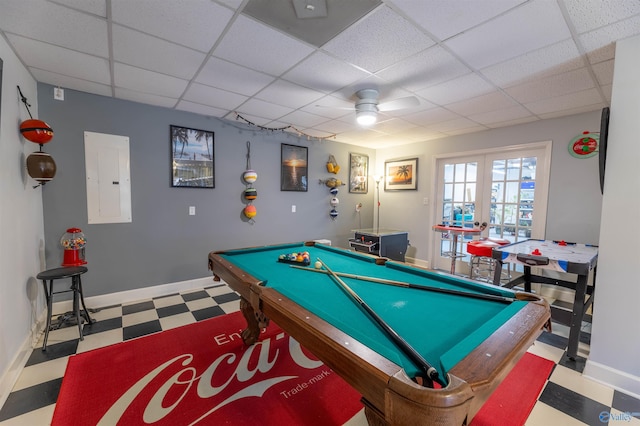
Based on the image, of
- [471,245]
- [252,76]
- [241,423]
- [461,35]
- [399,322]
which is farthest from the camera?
[471,245]

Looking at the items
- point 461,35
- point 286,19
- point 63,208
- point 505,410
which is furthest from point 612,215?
point 63,208

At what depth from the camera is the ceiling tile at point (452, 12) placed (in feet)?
Answer: 4.87

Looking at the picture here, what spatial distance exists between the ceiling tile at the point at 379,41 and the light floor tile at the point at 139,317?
119 inches

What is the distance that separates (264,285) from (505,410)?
1.64 meters

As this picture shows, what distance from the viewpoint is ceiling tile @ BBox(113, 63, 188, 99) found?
234cm

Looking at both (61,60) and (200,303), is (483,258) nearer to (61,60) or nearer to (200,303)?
(200,303)

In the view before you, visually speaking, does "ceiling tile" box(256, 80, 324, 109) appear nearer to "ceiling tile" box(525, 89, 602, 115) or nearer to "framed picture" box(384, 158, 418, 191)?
"ceiling tile" box(525, 89, 602, 115)

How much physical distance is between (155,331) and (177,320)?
9.4 inches

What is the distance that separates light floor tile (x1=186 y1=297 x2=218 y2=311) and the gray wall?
0.51 metres

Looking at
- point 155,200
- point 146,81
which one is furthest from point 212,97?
point 155,200

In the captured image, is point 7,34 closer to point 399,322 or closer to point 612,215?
point 399,322

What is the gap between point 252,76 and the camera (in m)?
2.40

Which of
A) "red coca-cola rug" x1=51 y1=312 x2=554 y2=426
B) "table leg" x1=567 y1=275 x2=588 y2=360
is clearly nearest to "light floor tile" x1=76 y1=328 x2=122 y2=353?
"red coca-cola rug" x1=51 y1=312 x2=554 y2=426

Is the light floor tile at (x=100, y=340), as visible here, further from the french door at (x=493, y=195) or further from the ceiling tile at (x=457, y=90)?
the french door at (x=493, y=195)
